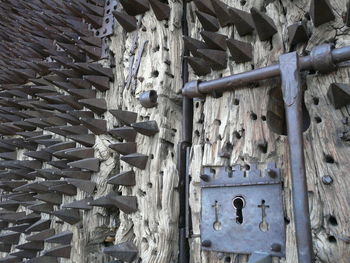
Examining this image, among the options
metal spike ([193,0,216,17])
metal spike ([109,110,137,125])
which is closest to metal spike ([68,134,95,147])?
metal spike ([109,110,137,125])

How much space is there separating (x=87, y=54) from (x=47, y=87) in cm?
59

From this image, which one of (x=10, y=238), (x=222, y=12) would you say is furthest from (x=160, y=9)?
(x=10, y=238)

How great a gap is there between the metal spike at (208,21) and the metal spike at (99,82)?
916 mm

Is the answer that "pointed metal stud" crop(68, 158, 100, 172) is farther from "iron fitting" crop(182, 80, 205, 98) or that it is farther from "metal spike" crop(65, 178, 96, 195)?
"iron fitting" crop(182, 80, 205, 98)

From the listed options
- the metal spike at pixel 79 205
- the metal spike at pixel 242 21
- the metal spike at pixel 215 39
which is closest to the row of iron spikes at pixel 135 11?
the metal spike at pixel 215 39

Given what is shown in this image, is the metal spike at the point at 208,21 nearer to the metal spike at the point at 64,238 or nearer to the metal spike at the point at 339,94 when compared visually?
the metal spike at the point at 339,94

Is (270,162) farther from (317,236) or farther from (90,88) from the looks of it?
(90,88)

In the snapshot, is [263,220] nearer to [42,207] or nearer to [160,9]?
[160,9]

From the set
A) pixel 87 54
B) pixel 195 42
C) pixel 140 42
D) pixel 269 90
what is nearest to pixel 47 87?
pixel 87 54

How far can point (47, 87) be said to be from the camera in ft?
10.3

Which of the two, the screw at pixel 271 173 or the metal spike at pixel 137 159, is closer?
the screw at pixel 271 173

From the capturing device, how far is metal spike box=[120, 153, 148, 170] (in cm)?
209

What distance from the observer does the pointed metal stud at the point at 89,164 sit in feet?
7.75

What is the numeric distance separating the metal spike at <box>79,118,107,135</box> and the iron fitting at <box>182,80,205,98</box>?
0.78 metres
